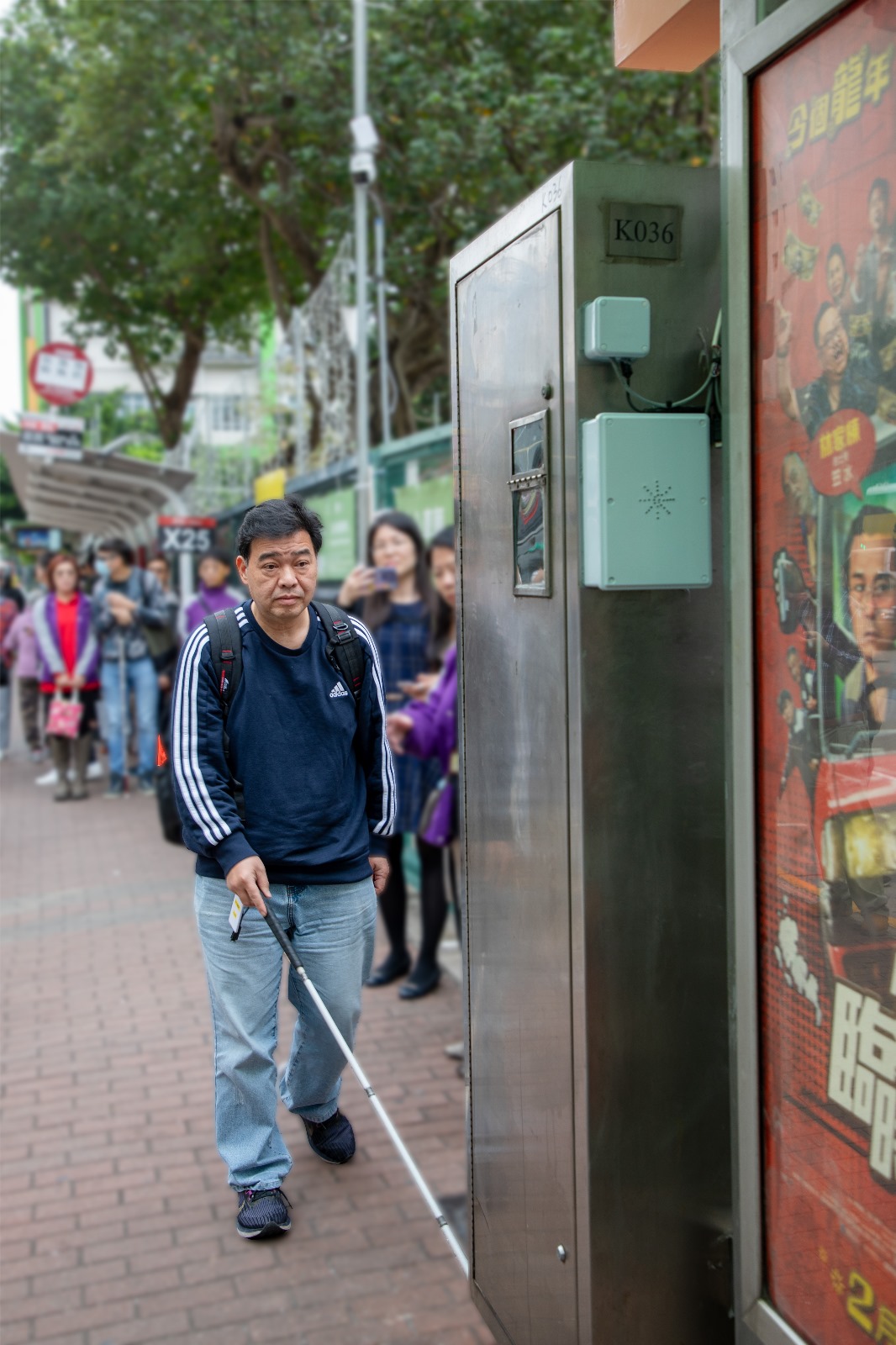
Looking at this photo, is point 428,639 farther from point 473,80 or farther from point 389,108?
point 389,108

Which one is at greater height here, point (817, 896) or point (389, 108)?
point (389, 108)

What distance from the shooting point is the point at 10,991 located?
241 inches

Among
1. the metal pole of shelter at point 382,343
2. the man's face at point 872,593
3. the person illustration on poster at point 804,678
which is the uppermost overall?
the metal pole of shelter at point 382,343

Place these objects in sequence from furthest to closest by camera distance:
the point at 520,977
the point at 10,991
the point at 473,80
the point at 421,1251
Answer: the point at 473,80
the point at 10,991
the point at 421,1251
the point at 520,977

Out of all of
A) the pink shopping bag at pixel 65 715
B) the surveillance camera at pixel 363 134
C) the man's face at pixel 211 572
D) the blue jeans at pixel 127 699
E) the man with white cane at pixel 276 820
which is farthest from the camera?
the blue jeans at pixel 127 699

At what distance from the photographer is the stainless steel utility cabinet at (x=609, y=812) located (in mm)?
2229

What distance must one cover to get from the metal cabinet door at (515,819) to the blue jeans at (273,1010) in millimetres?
396

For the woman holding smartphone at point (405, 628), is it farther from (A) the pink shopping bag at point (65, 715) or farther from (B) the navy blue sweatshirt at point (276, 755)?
(A) the pink shopping bag at point (65, 715)

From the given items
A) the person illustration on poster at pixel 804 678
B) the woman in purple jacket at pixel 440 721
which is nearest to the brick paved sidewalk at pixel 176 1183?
the woman in purple jacket at pixel 440 721

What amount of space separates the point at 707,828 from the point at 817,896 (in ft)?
1.26

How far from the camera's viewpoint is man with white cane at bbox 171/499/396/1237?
2.04 meters

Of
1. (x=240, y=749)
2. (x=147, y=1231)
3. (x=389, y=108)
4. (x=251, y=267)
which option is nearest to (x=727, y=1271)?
(x=240, y=749)

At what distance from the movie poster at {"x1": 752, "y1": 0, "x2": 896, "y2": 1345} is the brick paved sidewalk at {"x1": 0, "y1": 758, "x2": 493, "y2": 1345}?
5.07 feet

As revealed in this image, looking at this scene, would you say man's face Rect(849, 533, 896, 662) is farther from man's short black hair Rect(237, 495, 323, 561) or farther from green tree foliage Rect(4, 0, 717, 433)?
green tree foliage Rect(4, 0, 717, 433)
